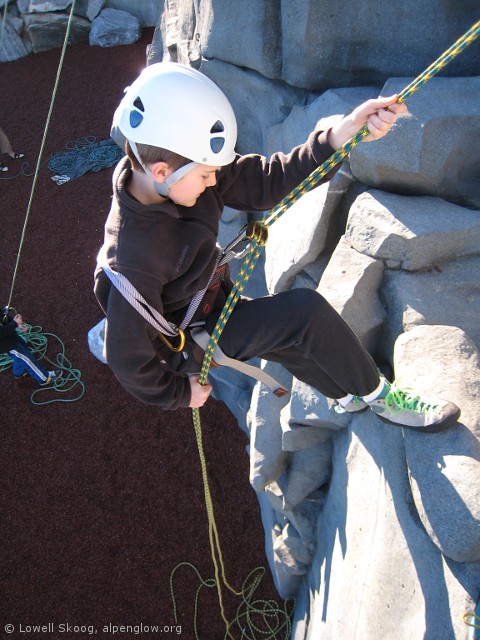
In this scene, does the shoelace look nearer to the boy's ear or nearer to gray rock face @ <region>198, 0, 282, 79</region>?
the boy's ear

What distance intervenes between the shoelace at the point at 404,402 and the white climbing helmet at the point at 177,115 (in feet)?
3.71

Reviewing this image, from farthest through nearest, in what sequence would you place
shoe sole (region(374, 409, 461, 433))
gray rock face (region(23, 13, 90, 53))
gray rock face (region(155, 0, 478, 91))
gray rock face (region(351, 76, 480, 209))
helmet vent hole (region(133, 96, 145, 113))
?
1. gray rock face (region(23, 13, 90, 53))
2. gray rock face (region(155, 0, 478, 91))
3. gray rock face (region(351, 76, 480, 209))
4. shoe sole (region(374, 409, 461, 433))
5. helmet vent hole (region(133, 96, 145, 113))

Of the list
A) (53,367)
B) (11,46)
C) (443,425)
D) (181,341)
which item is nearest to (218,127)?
(181,341)

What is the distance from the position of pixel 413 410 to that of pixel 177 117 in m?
1.37

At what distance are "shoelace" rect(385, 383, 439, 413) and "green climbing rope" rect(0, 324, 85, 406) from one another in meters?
3.21

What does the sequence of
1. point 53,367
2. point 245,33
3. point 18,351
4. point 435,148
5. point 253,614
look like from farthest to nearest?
1. point 53,367
2. point 18,351
3. point 245,33
4. point 253,614
5. point 435,148

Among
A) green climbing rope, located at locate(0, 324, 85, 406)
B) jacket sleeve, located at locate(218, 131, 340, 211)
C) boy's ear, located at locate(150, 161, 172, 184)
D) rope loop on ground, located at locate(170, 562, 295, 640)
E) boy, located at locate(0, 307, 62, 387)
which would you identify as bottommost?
rope loop on ground, located at locate(170, 562, 295, 640)

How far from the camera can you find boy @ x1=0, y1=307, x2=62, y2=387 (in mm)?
4516

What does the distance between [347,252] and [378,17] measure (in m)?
1.40

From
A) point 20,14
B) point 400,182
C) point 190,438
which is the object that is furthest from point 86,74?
point 400,182

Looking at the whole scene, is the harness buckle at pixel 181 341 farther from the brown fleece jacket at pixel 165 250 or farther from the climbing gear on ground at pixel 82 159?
the climbing gear on ground at pixel 82 159

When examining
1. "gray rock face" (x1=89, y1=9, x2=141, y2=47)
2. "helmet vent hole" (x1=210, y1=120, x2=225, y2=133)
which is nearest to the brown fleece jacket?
"helmet vent hole" (x1=210, y1=120, x2=225, y2=133)

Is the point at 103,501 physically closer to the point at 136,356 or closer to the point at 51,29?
the point at 136,356

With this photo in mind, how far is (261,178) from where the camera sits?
7.36ft
